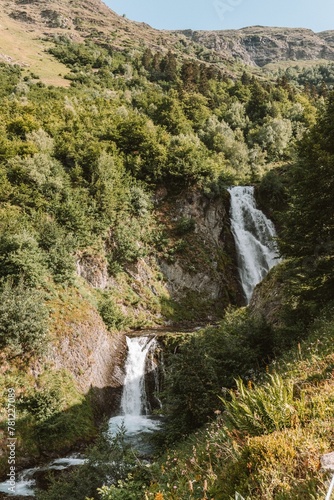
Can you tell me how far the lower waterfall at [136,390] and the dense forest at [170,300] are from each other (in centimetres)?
130

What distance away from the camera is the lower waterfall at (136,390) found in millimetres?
15539

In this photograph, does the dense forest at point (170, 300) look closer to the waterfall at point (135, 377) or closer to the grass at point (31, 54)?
the waterfall at point (135, 377)

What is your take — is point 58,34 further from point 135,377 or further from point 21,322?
point 135,377

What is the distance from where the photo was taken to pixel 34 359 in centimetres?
1520

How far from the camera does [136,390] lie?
17828 mm

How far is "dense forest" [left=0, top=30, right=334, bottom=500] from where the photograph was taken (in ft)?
13.6

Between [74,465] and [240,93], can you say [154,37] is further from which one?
[74,465]

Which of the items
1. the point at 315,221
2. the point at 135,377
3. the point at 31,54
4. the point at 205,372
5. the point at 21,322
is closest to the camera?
the point at 205,372

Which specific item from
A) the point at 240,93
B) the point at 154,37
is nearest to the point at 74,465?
the point at 240,93

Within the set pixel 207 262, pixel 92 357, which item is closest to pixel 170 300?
pixel 207 262

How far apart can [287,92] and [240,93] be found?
896 centimetres

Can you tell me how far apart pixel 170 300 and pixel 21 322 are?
1424 centimetres

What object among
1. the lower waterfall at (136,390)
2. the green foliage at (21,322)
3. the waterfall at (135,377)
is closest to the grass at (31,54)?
the green foliage at (21,322)

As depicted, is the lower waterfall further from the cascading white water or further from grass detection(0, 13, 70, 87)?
grass detection(0, 13, 70, 87)
